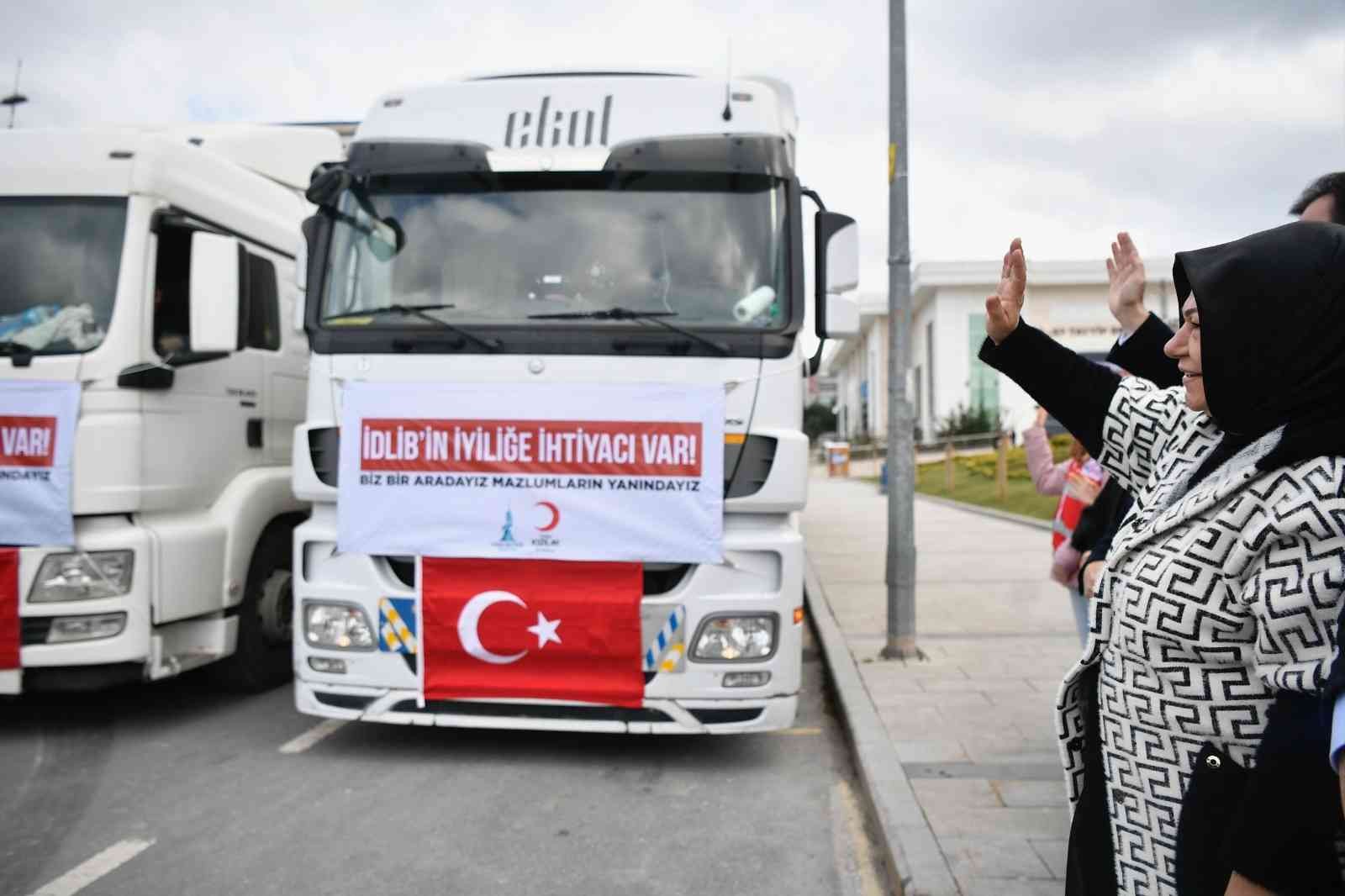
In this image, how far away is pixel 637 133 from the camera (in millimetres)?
4957

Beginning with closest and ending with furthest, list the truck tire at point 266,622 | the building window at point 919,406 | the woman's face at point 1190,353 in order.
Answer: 1. the woman's face at point 1190,353
2. the truck tire at point 266,622
3. the building window at point 919,406

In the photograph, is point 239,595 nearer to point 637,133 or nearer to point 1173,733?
point 637,133

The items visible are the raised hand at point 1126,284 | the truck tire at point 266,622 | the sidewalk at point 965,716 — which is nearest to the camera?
the raised hand at point 1126,284

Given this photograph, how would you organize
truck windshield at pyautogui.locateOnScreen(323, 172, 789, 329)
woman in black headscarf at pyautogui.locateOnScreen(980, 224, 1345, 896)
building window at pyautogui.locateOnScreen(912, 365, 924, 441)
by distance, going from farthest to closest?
building window at pyautogui.locateOnScreen(912, 365, 924, 441)
truck windshield at pyautogui.locateOnScreen(323, 172, 789, 329)
woman in black headscarf at pyautogui.locateOnScreen(980, 224, 1345, 896)

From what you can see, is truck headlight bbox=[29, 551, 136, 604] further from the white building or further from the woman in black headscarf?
the white building

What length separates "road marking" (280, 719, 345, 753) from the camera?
5.18 metres

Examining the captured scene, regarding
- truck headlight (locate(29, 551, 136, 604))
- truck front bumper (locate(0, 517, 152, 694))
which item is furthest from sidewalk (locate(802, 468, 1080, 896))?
truck headlight (locate(29, 551, 136, 604))

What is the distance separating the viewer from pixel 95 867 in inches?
145

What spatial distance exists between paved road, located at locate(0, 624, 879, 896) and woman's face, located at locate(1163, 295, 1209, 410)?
2452 millimetres

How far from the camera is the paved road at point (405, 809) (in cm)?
367

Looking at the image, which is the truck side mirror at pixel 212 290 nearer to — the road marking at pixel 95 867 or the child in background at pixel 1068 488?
the road marking at pixel 95 867

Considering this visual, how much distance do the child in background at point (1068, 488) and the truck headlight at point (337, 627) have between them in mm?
3078

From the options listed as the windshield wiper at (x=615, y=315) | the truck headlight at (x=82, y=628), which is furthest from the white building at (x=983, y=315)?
the truck headlight at (x=82, y=628)

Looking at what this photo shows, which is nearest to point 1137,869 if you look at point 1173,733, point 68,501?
point 1173,733
